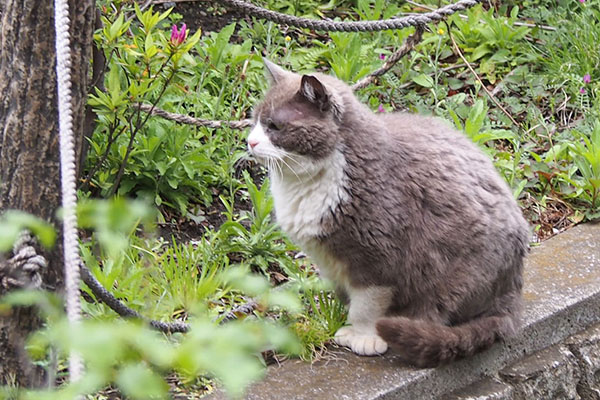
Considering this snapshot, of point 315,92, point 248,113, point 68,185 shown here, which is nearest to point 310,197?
point 315,92

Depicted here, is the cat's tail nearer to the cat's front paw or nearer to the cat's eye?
the cat's front paw

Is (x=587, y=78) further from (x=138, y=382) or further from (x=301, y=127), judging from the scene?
(x=138, y=382)

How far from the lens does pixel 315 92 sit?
8.59 feet

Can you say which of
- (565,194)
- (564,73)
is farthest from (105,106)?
(564,73)

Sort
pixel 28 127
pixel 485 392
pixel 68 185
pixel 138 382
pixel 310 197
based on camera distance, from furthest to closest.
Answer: pixel 485 392, pixel 310 197, pixel 28 127, pixel 68 185, pixel 138 382

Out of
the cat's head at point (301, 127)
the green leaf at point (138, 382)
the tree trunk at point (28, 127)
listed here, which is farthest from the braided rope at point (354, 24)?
the green leaf at point (138, 382)

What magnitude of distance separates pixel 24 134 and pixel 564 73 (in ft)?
10.6

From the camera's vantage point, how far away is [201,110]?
12.8ft

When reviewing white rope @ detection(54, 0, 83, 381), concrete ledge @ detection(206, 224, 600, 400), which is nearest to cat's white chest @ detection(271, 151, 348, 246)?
concrete ledge @ detection(206, 224, 600, 400)

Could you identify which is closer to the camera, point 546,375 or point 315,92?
point 315,92

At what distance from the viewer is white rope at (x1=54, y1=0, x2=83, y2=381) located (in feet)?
4.48

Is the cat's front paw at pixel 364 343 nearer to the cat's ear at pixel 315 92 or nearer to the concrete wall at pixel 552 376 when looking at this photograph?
the concrete wall at pixel 552 376

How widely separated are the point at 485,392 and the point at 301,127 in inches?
42.9

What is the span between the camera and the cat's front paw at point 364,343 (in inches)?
107
